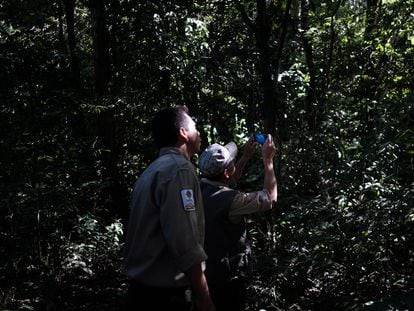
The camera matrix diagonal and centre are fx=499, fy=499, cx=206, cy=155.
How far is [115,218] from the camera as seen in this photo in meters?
7.19

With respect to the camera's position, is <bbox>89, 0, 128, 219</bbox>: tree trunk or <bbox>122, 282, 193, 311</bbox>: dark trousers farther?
<bbox>89, 0, 128, 219</bbox>: tree trunk

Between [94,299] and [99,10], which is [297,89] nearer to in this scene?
[99,10]

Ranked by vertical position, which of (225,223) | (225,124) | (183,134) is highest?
(225,124)

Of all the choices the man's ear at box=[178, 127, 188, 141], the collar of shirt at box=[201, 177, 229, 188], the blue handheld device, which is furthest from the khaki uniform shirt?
the blue handheld device

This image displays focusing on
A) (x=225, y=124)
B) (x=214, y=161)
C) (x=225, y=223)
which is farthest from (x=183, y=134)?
(x=225, y=124)

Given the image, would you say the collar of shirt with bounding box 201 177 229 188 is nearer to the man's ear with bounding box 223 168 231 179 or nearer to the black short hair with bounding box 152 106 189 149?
the man's ear with bounding box 223 168 231 179

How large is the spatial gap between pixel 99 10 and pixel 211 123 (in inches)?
80.0

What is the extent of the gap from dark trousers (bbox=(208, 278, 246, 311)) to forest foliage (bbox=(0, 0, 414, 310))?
102 cm

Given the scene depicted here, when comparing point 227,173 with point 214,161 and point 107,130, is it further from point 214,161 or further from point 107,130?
point 107,130

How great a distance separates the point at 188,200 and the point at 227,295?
3.45 feet

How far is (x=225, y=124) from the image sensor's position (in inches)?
231

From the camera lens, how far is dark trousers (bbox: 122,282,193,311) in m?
2.11

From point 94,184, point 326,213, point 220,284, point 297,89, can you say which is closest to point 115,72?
point 94,184

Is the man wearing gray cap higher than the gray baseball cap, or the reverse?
the gray baseball cap
